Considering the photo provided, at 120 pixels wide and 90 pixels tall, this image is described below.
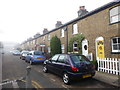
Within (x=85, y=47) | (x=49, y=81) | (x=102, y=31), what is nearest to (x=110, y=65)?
(x=102, y=31)

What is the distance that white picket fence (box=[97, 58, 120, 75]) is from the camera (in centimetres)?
730

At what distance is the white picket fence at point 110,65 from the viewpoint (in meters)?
7.30

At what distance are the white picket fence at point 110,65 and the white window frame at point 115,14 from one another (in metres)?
3.71

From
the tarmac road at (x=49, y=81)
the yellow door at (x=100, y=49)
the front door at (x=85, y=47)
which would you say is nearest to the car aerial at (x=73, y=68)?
the tarmac road at (x=49, y=81)

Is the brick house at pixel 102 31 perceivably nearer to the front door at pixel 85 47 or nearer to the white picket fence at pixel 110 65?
the front door at pixel 85 47

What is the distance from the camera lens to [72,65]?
5.17 meters

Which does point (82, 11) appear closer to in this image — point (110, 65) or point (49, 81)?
point (110, 65)

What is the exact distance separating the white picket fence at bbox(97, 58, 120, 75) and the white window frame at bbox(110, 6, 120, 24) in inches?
146

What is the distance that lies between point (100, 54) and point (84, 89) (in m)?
6.46

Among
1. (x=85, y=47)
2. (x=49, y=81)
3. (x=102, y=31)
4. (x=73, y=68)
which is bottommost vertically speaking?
(x=49, y=81)

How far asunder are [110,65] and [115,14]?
4.78m

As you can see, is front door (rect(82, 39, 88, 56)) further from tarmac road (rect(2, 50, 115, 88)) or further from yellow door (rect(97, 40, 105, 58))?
tarmac road (rect(2, 50, 115, 88))

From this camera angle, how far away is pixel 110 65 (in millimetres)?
7719

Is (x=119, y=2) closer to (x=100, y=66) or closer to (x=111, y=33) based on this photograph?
(x=111, y=33)
